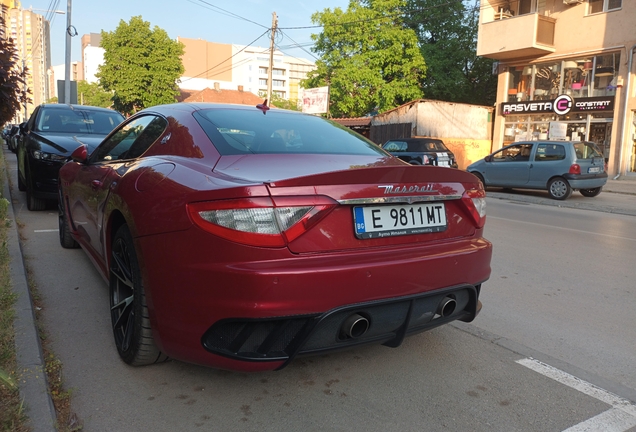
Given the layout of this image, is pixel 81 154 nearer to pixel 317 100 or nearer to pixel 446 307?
pixel 446 307

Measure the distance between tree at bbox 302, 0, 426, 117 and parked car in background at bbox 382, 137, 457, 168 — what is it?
576 inches

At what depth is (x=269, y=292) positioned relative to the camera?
90.3 inches

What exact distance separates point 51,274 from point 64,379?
88.9 inches

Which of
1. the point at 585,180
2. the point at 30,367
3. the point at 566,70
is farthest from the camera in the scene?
the point at 566,70

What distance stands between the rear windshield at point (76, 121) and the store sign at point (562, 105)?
18.4 metres

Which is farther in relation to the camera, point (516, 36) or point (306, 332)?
point (516, 36)

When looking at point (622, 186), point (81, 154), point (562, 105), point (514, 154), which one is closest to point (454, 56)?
point (562, 105)

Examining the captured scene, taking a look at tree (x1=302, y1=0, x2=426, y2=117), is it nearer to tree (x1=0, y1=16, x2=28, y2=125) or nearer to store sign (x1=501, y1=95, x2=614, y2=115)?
store sign (x1=501, y1=95, x2=614, y2=115)

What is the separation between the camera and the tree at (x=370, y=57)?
3303cm

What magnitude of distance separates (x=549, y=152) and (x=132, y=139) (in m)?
12.8

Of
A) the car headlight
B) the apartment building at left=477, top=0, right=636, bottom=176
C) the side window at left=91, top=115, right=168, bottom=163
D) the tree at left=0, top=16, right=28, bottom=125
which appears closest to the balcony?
the apartment building at left=477, top=0, right=636, bottom=176

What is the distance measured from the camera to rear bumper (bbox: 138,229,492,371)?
2314 millimetres

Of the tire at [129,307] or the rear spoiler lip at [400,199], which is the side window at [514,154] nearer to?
the rear spoiler lip at [400,199]

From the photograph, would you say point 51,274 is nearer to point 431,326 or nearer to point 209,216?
point 209,216
